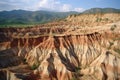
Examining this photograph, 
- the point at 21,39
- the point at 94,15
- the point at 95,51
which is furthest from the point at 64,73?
the point at 94,15

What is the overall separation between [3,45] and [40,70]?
2141cm

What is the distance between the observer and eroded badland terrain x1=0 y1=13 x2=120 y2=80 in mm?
63906

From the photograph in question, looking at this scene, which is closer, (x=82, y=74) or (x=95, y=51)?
(x=82, y=74)

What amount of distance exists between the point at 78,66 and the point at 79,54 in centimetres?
506

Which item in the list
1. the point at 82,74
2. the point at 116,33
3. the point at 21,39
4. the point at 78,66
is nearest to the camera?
the point at 82,74

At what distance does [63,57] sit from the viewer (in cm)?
7394

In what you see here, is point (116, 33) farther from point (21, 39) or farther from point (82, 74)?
point (21, 39)

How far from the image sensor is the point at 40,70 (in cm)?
Answer: 6519

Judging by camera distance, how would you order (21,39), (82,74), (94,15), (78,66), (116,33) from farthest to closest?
(94,15)
(116,33)
(21,39)
(78,66)
(82,74)

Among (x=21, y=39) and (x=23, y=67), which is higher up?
(x=21, y=39)

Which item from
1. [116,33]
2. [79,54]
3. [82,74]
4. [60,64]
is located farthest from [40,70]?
[116,33]

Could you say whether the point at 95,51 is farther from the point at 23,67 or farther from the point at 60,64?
the point at 23,67

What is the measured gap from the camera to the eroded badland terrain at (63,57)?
63.9 m

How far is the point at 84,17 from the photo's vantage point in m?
172
